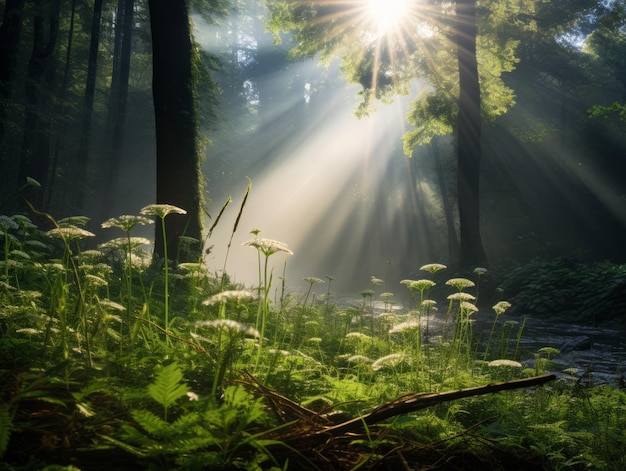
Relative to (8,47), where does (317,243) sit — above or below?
below

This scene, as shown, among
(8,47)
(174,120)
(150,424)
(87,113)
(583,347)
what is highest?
(87,113)

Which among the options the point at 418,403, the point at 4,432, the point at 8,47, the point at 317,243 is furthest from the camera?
the point at 317,243

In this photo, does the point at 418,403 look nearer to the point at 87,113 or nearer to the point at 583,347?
the point at 583,347

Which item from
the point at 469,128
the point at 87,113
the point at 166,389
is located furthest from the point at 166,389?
the point at 87,113

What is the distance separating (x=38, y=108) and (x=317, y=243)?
30277mm

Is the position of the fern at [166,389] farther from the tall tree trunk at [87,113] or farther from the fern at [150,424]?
the tall tree trunk at [87,113]

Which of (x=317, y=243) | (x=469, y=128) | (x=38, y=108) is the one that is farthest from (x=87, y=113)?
(x=317, y=243)

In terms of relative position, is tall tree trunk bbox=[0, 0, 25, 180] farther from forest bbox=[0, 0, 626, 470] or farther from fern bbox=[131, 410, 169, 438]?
fern bbox=[131, 410, 169, 438]

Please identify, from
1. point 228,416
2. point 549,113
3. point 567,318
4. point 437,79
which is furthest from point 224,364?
point 549,113

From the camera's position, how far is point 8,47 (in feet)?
39.3

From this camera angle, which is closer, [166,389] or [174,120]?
[166,389]

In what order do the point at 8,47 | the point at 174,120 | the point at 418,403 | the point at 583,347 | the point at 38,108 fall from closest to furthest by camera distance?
1. the point at 418,403
2. the point at 583,347
3. the point at 174,120
4. the point at 8,47
5. the point at 38,108

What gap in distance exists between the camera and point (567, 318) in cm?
1075

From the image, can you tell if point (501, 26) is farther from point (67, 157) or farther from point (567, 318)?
point (67, 157)
